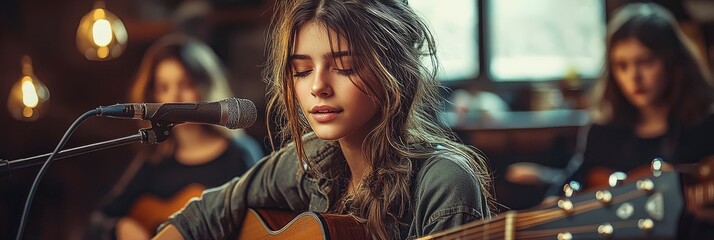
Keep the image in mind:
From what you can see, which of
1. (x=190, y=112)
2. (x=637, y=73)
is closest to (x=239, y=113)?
(x=190, y=112)

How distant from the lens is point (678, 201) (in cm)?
138

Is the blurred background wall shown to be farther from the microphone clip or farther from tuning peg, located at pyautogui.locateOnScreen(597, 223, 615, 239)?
tuning peg, located at pyautogui.locateOnScreen(597, 223, 615, 239)

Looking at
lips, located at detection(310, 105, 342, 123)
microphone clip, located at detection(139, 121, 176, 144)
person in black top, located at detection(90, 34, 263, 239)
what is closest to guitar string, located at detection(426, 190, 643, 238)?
lips, located at detection(310, 105, 342, 123)

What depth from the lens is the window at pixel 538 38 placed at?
639 cm

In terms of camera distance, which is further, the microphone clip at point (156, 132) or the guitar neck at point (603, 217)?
the microphone clip at point (156, 132)

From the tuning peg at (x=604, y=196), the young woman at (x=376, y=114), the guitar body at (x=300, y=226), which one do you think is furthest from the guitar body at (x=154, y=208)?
the tuning peg at (x=604, y=196)

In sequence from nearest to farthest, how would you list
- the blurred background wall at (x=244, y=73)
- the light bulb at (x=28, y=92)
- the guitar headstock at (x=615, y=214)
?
the guitar headstock at (x=615, y=214)
the light bulb at (x=28, y=92)
the blurred background wall at (x=244, y=73)

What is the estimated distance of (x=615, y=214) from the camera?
4.84 feet

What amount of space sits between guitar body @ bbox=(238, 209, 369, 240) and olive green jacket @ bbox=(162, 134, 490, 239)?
0.16 ft

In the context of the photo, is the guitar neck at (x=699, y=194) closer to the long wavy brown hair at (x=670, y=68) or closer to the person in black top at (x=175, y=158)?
the long wavy brown hair at (x=670, y=68)

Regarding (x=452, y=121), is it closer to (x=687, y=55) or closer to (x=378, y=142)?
(x=687, y=55)

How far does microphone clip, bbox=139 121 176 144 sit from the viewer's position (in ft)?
6.15

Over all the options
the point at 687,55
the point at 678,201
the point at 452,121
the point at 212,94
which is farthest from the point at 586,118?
the point at 678,201

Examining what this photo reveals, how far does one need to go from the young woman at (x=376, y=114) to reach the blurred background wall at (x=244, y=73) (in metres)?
3.06
